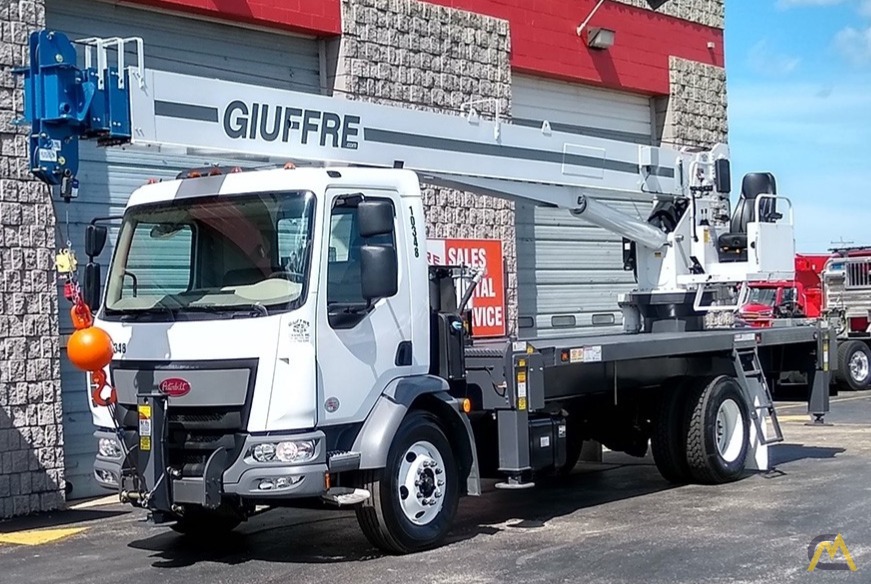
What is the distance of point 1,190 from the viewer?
1149cm

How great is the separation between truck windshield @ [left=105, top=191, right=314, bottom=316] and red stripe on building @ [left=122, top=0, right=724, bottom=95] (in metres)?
4.96

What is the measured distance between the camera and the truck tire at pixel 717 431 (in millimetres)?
11461

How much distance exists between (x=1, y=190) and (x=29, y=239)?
0.52 m

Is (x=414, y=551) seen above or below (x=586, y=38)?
below

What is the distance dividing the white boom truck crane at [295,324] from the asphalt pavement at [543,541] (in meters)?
0.41

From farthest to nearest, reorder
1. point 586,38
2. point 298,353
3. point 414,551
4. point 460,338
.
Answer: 1. point 586,38
2. point 460,338
3. point 414,551
4. point 298,353

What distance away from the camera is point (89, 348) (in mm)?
8133

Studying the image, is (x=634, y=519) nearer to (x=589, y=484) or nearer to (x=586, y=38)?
(x=589, y=484)

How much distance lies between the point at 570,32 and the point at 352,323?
10736mm

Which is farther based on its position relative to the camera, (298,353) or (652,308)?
(652,308)

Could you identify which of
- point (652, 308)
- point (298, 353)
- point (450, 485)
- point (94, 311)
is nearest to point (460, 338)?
point (450, 485)

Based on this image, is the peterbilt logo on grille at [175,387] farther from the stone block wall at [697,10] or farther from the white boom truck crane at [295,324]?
the stone block wall at [697,10]

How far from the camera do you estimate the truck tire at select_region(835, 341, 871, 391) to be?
899 inches

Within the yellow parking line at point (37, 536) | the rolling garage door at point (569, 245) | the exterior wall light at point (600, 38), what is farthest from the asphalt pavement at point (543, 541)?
the exterior wall light at point (600, 38)
